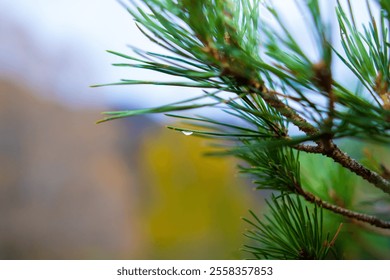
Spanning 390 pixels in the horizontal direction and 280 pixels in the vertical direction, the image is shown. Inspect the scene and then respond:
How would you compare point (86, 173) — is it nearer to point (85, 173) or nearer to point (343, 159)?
point (85, 173)

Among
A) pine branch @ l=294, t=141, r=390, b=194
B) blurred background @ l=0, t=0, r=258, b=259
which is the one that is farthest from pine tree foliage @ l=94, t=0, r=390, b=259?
blurred background @ l=0, t=0, r=258, b=259

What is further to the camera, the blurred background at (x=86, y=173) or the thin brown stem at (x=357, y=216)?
the blurred background at (x=86, y=173)

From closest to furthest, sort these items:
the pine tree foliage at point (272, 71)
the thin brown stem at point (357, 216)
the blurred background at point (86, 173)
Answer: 1. the pine tree foliage at point (272, 71)
2. the thin brown stem at point (357, 216)
3. the blurred background at point (86, 173)

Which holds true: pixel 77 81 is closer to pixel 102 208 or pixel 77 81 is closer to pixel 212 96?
pixel 102 208

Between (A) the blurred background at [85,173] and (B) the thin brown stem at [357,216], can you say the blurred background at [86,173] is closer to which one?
(A) the blurred background at [85,173]

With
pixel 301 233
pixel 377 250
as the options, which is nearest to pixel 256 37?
pixel 301 233

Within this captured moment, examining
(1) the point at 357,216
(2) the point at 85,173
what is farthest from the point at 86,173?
(1) the point at 357,216

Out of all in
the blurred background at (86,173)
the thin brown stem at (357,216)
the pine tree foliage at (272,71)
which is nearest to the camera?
the pine tree foliage at (272,71)

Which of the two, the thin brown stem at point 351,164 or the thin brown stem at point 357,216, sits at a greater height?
the thin brown stem at point 351,164

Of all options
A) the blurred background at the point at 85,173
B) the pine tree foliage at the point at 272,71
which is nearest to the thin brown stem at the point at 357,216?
the pine tree foliage at the point at 272,71
